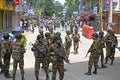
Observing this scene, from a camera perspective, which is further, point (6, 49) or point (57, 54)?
point (6, 49)

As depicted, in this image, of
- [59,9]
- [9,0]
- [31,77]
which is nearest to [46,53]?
[31,77]

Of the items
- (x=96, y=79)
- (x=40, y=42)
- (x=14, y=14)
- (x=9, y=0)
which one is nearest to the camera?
(x=40, y=42)

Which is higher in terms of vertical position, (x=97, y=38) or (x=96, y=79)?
(x=97, y=38)

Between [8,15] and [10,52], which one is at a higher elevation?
[8,15]

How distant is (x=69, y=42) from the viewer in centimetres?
1853

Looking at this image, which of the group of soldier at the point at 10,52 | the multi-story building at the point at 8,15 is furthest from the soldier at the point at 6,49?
the multi-story building at the point at 8,15

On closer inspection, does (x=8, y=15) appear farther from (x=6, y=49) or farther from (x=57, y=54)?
(x=57, y=54)

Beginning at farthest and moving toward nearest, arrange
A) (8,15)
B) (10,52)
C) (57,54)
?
(8,15), (10,52), (57,54)

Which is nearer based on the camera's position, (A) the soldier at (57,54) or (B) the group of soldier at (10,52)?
(A) the soldier at (57,54)

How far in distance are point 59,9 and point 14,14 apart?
13072 cm

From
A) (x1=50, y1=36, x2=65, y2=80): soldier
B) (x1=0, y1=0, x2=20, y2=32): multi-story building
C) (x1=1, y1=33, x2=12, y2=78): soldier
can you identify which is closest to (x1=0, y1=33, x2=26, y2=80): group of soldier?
(x1=1, y1=33, x2=12, y2=78): soldier

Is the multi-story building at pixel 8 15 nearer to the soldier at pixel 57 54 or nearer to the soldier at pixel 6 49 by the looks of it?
the soldier at pixel 6 49

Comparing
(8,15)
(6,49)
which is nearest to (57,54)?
(6,49)

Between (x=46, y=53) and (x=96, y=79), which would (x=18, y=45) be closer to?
(x=46, y=53)
